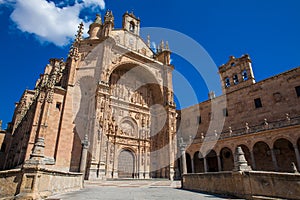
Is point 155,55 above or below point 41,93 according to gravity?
above

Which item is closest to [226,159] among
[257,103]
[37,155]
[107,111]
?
[257,103]

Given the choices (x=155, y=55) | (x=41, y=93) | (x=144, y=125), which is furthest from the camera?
(x=155, y=55)

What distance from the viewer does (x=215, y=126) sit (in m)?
24.1

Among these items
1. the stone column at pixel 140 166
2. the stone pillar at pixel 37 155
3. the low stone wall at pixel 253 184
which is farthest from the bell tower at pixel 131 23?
the low stone wall at pixel 253 184

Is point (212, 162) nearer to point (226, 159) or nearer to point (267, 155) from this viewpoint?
point (226, 159)

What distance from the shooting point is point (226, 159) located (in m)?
21.4

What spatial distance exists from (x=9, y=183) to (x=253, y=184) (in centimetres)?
781

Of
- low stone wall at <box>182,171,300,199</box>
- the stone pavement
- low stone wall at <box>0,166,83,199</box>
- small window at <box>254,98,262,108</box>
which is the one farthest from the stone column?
low stone wall at <box>0,166,83,199</box>

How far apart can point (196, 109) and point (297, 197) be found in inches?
905

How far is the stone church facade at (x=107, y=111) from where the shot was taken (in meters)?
16.6

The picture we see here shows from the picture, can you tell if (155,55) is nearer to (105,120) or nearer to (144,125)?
(144,125)

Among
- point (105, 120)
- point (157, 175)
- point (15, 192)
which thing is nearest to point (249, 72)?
point (157, 175)

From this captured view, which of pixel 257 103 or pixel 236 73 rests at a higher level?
pixel 236 73

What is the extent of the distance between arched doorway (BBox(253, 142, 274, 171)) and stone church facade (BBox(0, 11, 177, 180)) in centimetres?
886
